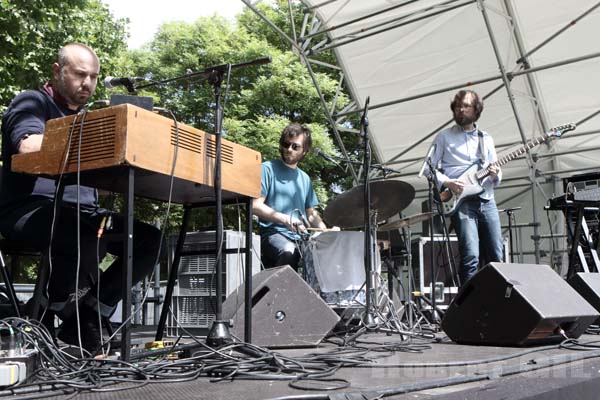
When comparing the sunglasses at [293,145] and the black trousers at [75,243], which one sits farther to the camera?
the sunglasses at [293,145]

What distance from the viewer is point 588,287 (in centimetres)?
396

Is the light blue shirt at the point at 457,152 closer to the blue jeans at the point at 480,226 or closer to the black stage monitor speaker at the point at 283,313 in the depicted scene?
the blue jeans at the point at 480,226

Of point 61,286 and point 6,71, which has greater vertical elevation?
point 6,71

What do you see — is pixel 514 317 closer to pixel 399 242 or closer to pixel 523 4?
pixel 399 242

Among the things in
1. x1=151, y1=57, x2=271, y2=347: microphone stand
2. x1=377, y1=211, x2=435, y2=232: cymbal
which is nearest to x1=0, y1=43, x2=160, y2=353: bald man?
x1=151, y1=57, x2=271, y2=347: microphone stand

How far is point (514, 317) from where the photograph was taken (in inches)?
123

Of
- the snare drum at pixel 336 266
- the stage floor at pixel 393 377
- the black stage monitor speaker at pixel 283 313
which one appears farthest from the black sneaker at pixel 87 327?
the snare drum at pixel 336 266

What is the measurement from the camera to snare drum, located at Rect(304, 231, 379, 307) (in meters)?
4.42

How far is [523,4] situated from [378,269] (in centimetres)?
492

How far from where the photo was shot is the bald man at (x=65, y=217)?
281 centimetres

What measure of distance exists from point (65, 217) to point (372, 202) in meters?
2.33

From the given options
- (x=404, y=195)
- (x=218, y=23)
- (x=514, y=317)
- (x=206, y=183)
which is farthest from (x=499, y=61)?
(x=218, y=23)

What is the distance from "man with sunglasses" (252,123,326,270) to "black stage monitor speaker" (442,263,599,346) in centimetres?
139

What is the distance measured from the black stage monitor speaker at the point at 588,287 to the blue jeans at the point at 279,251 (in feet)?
6.31
